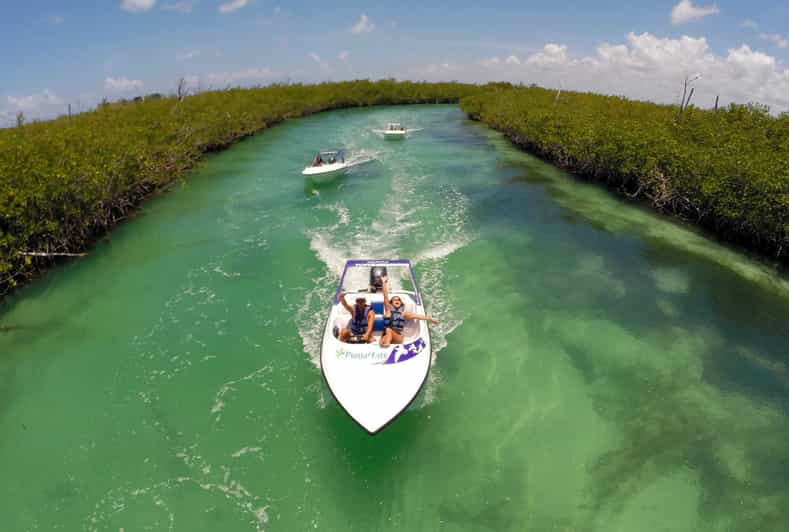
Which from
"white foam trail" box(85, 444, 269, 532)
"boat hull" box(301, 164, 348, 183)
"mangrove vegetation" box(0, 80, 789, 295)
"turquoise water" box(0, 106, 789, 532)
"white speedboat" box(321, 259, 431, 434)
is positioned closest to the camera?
"white foam trail" box(85, 444, 269, 532)

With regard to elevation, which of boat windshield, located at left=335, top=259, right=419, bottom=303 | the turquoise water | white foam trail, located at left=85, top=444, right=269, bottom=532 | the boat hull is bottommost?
white foam trail, located at left=85, top=444, right=269, bottom=532

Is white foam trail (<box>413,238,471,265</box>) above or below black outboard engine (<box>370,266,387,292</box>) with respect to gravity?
below

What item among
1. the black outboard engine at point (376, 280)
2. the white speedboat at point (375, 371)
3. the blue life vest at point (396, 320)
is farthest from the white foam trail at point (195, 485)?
the black outboard engine at point (376, 280)

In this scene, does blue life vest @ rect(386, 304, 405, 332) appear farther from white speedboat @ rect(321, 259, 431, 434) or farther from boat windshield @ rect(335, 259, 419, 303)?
boat windshield @ rect(335, 259, 419, 303)

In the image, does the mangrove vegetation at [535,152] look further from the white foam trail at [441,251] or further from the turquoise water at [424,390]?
the white foam trail at [441,251]

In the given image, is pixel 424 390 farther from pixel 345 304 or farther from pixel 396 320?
pixel 345 304

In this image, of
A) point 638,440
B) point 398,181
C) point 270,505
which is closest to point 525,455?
point 638,440

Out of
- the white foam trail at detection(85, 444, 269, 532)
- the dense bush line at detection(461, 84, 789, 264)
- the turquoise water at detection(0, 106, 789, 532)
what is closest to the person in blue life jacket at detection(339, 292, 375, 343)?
the turquoise water at detection(0, 106, 789, 532)
